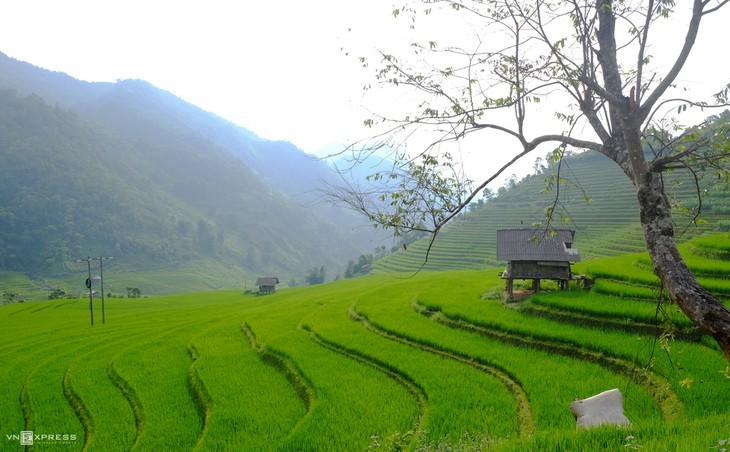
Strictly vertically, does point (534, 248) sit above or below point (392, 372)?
above

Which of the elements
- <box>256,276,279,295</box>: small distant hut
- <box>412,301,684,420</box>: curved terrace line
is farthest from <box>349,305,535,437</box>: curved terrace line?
<box>256,276,279,295</box>: small distant hut

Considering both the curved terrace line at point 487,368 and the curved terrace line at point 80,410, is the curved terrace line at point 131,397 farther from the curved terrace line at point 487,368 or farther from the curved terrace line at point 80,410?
the curved terrace line at point 487,368

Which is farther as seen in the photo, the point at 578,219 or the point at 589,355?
the point at 578,219

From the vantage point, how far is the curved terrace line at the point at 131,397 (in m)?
9.59

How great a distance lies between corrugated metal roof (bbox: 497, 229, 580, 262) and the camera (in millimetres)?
16234

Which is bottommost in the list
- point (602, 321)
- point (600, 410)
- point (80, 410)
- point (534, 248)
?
point (80, 410)

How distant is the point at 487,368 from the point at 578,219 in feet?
183

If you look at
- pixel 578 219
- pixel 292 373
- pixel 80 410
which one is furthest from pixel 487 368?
pixel 578 219

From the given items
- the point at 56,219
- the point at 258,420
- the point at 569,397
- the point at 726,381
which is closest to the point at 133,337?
the point at 258,420

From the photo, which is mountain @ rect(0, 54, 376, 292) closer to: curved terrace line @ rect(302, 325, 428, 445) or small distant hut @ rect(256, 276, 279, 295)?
small distant hut @ rect(256, 276, 279, 295)

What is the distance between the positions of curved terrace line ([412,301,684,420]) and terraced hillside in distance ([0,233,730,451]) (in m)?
0.04

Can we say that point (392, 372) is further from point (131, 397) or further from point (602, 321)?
point (131, 397)

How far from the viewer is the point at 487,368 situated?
10664mm

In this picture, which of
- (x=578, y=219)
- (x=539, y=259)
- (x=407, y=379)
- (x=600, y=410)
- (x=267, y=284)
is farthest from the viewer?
(x=578, y=219)
